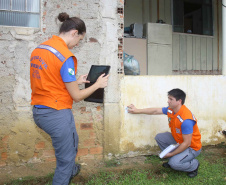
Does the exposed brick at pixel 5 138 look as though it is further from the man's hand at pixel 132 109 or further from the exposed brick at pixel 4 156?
the man's hand at pixel 132 109

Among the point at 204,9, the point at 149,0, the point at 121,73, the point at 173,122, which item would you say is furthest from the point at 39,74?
the point at 204,9

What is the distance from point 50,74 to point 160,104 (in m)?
2.24

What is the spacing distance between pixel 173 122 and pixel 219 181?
0.93m

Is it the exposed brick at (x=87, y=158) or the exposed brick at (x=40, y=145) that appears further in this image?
the exposed brick at (x=87, y=158)

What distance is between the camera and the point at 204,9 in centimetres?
841

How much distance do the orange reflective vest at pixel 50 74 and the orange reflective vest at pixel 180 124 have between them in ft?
5.28

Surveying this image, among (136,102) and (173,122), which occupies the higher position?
(136,102)

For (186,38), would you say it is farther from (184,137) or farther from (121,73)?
(184,137)

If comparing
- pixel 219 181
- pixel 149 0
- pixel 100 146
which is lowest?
pixel 219 181

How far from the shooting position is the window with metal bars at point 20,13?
3588mm

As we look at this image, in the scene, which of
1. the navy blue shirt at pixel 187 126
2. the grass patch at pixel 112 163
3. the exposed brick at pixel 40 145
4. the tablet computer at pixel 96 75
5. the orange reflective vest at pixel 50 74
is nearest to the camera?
the orange reflective vest at pixel 50 74

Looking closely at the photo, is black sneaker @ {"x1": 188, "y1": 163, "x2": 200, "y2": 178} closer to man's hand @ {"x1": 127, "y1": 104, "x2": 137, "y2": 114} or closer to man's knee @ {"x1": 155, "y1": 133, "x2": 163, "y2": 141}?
man's knee @ {"x1": 155, "y1": 133, "x2": 163, "y2": 141}

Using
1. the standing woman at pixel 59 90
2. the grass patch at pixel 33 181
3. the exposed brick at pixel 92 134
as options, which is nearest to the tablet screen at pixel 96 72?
the standing woman at pixel 59 90

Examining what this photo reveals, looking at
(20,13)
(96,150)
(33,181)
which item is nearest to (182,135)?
(96,150)
